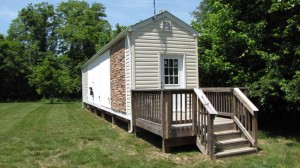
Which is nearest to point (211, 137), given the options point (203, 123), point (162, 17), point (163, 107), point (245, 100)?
point (203, 123)

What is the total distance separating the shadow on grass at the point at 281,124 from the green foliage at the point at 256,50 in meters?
0.72

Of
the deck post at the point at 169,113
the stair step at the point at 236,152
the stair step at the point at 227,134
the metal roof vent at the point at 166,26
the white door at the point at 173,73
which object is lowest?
the stair step at the point at 236,152

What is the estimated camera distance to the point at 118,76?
33.9 ft

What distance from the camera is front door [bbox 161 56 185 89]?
9.39 metres

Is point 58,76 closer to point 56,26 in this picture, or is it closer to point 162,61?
point 56,26

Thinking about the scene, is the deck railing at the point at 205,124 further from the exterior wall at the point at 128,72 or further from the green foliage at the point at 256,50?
the exterior wall at the point at 128,72

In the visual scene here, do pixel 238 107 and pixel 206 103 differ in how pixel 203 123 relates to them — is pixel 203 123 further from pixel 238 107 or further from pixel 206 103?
pixel 238 107

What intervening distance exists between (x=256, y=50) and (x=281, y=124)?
3.40 metres

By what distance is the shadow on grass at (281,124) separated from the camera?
8984 mm

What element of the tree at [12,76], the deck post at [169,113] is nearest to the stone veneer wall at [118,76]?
the deck post at [169,113]

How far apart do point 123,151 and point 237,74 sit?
195 inches

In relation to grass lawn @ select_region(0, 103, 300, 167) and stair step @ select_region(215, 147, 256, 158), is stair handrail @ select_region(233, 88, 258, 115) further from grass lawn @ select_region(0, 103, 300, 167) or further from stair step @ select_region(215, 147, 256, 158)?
grass lawn @ select_region(0, 103, 300, 167)

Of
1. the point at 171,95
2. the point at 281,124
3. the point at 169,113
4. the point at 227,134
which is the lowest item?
the point at 281,124

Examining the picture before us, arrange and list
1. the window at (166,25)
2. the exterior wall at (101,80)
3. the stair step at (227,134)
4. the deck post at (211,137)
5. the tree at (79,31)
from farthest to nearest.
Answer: the tree at (79,31) → the exterior wall at (101,80) → the window at (166,25) → the stair step at (227,134) → the deck post at (211,137)
